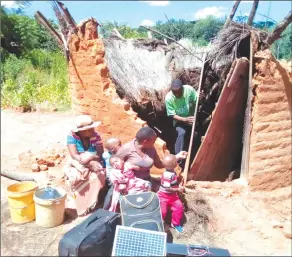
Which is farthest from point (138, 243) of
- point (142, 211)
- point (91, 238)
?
point (142, 211)

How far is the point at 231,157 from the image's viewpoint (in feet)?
23.1

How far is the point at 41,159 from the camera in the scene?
22.0 feet

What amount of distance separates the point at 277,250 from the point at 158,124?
419 cm

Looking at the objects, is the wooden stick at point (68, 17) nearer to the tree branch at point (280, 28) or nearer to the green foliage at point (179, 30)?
the green foliage at point (179, 30)

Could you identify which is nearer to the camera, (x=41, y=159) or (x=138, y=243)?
(x=138, y=243)

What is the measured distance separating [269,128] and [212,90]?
1.37m

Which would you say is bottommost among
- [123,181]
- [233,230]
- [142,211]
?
[233,230]

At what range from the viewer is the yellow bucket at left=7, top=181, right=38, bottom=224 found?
4676mm

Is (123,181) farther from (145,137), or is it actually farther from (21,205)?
(21,205)

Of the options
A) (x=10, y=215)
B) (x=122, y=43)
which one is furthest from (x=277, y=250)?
(x=122, y=43)

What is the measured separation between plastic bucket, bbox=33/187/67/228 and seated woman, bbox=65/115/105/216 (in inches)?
9.2

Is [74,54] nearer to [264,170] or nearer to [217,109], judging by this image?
[217,109]

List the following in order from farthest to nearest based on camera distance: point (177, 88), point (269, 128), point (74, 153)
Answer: point (177, 88), point (269, 128), point (74, 153)

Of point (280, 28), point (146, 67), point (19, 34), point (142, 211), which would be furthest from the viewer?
point (19, 34)
